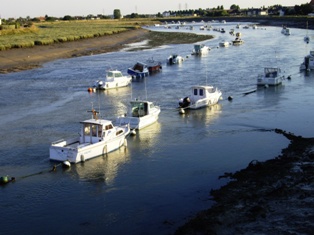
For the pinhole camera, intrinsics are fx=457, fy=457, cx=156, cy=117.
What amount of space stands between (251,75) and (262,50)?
31.9 metres

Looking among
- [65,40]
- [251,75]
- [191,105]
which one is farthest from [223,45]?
[191,105]

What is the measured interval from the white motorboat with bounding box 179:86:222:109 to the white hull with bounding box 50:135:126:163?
12362 millimetres

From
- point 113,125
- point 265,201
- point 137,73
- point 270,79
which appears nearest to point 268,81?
point 270,79

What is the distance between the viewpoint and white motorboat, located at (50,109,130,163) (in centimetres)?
2464

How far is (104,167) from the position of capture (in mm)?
24328

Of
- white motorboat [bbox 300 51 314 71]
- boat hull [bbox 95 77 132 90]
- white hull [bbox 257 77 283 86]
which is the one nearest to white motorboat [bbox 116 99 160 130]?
boat hull [bbox 95 77 132 90]

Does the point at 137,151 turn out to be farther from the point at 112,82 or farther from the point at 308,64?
the point at 308,64

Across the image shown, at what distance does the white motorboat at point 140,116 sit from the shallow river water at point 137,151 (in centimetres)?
65

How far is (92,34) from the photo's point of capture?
11781 cm

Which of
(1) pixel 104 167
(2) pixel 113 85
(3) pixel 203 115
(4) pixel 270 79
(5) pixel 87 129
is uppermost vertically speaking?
(5) pixel 87 129

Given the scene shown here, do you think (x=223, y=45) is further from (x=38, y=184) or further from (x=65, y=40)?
(x=38, y=184)

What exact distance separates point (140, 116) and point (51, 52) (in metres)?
58.4

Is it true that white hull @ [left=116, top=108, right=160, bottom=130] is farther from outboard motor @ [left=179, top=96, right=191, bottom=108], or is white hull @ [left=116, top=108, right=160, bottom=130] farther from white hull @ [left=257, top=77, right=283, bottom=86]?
white hull @ [left=257, top=77, right=283, bottom=86]

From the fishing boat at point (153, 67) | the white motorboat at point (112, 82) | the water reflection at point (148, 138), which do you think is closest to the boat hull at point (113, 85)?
the white motorboat at point (112, 82)
